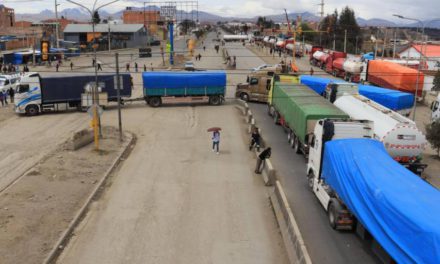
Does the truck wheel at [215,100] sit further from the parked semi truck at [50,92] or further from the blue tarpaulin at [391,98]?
the blue tarpaulin at [391,98]

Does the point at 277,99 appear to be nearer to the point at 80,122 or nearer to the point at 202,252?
the point at 80,122

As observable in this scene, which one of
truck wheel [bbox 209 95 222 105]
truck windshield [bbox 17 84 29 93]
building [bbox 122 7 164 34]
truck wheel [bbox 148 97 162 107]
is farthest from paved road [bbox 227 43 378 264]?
building [bbox 122 7 164 34]

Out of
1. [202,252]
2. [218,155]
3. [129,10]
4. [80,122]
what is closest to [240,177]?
[218,155]

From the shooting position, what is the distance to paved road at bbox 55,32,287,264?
13273 mm

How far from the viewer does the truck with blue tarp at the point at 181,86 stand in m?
37.3

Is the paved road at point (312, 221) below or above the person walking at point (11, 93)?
below

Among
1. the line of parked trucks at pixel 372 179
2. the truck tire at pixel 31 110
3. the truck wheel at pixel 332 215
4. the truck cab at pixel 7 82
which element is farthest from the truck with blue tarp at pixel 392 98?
the truck cab at pixel 7 82

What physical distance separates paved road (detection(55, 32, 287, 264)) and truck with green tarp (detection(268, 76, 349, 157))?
270cm

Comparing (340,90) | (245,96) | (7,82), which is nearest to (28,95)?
(7,82)

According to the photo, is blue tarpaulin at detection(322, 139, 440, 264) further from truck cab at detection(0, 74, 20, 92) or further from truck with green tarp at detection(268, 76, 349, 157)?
truck cab at detection(0, 74, 20, 92)

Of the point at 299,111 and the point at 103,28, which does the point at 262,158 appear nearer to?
the point at 299,111

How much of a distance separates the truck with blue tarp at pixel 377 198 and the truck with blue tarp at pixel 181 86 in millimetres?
21289

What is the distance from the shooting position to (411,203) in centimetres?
1033

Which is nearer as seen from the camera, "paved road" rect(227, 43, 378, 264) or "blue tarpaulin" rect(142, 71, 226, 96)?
"paved road" rect(227, 43, 378, 264)
